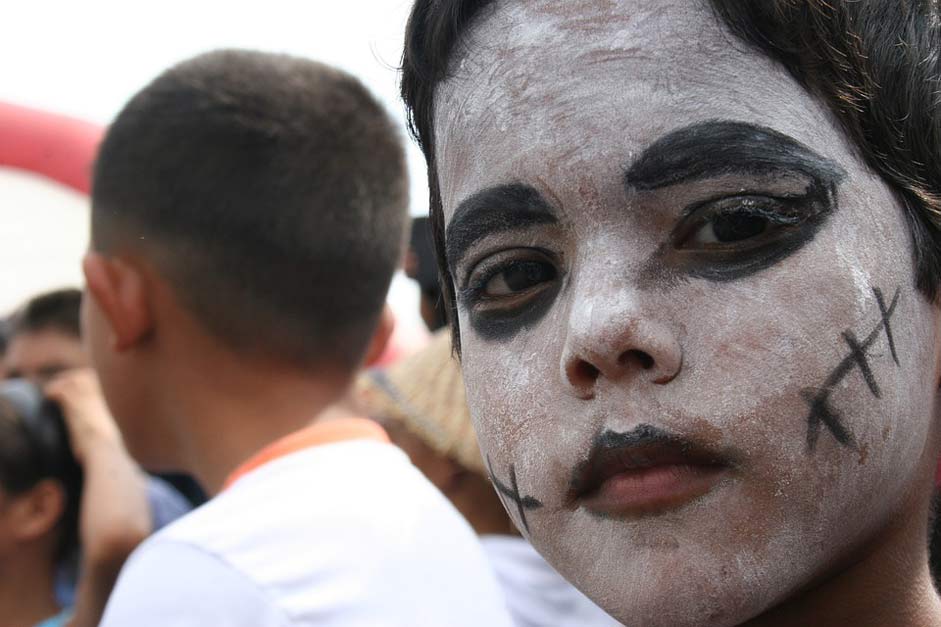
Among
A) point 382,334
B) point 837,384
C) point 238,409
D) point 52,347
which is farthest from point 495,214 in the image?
point 52,347

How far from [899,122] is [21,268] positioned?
23.3 feet

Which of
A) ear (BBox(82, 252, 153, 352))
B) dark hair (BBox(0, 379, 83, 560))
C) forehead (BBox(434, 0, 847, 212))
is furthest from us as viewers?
dark hair (BBox(0, 379, 83, 560))

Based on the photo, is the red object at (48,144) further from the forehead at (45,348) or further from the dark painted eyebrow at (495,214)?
the dark painted eyebrow at (495,214)

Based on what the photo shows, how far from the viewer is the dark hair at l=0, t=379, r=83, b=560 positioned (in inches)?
167

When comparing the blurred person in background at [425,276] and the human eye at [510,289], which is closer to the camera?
the human eye at [510,289]

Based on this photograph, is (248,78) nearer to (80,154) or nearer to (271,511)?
(271,511)

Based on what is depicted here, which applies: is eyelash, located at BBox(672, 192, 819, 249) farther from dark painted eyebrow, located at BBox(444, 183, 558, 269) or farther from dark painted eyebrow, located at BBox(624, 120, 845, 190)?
dark painted eyebrow, located at BBox(444, 183, 558, 269)

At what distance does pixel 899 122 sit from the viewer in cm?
147

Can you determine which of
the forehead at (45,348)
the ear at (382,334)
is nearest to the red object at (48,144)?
the forehead at (45,348)

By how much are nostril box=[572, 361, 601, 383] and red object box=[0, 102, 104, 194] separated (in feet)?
24.1

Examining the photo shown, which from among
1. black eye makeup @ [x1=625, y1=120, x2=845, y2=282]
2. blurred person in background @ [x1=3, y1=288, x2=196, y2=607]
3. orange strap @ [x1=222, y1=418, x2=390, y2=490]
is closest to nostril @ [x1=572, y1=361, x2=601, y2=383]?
black eye makeup @ [x1=625, y1=120, x2=845, y2=282]

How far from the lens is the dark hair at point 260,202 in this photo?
2812mm

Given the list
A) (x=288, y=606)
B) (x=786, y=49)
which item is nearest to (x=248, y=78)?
(x=288, y=606)

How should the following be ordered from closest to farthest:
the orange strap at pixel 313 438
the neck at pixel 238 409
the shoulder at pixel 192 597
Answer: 1. the shoulder at pixel 192 597
2. the orange strap at pixel 313 438
3. the neck at pixel 238 409
